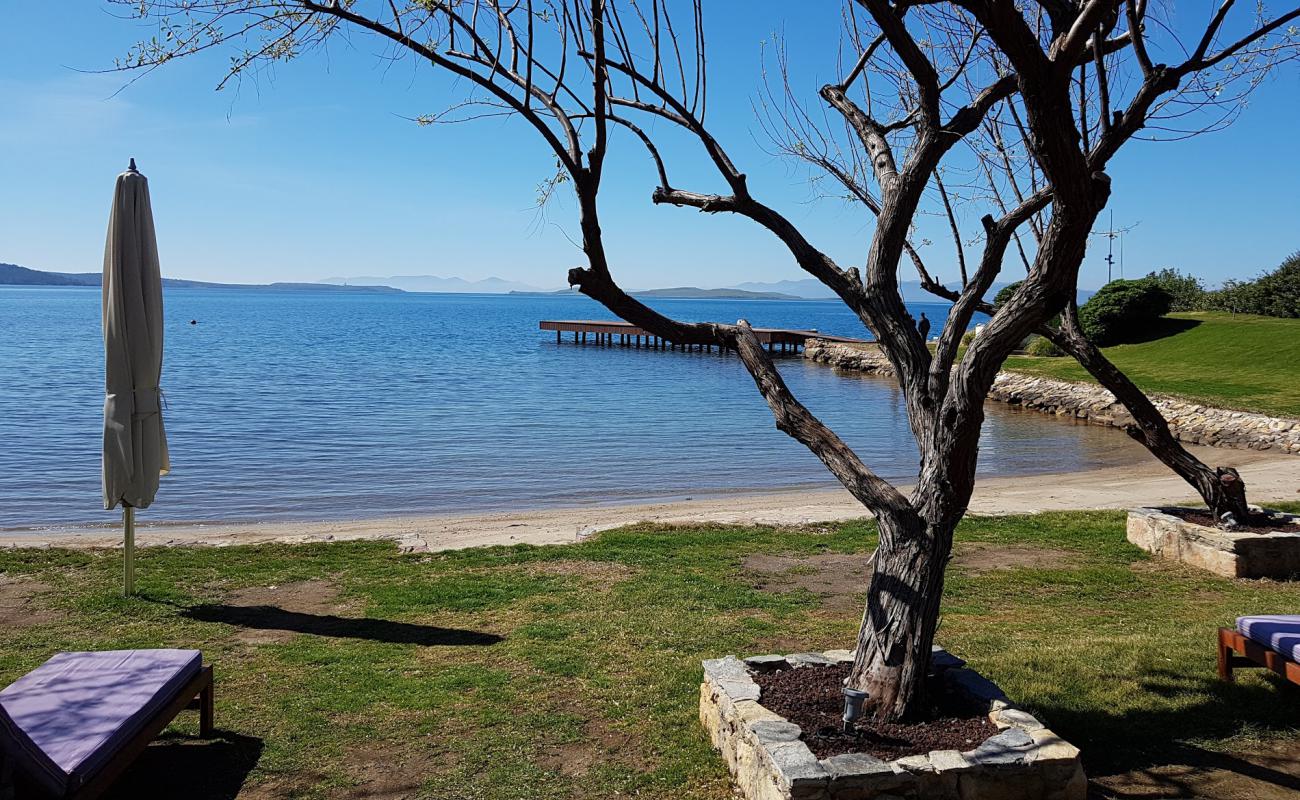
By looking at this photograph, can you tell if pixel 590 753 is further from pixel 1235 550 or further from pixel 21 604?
pixel 1235 550

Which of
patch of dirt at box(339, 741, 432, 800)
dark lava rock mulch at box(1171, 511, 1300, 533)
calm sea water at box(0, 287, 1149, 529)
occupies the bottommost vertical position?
calm sea water at box(0, 287, 1149, 529)

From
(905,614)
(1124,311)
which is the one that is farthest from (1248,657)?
(1124,311)

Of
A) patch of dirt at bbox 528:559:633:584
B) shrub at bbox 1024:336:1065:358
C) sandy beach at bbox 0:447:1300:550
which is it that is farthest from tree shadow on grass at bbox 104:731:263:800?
shrub at bbox 1024:336:1065:358

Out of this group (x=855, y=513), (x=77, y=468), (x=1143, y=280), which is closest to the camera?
(x=855, y=513)

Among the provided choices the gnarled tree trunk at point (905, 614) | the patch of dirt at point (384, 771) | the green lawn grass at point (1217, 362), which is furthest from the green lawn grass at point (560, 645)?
the green lawn grass at point (1217, 362)

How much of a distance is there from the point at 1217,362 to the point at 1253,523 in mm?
24248

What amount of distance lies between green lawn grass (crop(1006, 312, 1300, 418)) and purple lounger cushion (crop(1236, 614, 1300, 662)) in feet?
66.6

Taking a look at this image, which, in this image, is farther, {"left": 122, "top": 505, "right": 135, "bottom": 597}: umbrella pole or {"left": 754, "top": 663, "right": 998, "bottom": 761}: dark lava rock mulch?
{"left": 122, "top": 505, "right": 135, "bottom": 597}: umbrella pole

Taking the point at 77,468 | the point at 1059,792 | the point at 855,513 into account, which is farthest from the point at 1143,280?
the point at 1059,792

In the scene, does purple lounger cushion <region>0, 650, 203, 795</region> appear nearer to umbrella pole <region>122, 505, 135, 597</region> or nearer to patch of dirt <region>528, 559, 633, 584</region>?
umbrella pole <region>122, 505, 135, 597</region>

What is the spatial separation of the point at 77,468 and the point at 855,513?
1499cm

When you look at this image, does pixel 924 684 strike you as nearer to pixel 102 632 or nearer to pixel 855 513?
pixel 102 632

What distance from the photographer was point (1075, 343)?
28.9ft

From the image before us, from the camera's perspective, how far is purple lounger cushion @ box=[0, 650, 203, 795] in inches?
149
